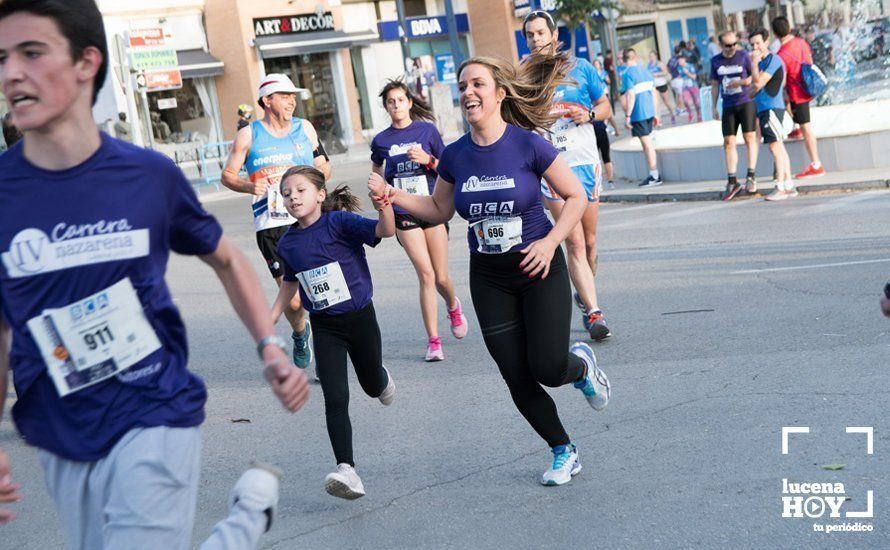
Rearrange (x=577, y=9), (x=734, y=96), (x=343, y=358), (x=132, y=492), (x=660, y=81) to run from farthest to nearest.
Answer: (x=577, y=9) → (x=660, y=81) → (x=734, y=96) → (x=343, y=358) → (x=132, y=492)

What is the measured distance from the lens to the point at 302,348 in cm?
873

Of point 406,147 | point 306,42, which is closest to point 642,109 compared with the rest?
point 406,147

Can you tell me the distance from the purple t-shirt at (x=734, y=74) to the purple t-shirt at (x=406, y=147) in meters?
7.01

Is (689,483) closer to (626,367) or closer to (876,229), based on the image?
(626,367)

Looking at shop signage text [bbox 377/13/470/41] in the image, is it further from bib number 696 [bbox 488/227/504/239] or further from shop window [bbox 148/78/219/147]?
bib number 696 [bbox 488/227/504/239]

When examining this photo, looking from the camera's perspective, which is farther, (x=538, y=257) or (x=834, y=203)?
(x=834, y=203)

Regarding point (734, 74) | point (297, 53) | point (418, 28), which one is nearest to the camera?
point (734, 74)

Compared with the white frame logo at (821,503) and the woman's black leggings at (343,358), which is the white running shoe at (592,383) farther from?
the white frame logo at (821,503)

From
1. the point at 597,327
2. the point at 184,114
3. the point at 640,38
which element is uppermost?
the point at 640,38

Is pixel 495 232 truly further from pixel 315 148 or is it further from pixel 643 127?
pixel 643 127

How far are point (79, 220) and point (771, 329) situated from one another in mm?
5808

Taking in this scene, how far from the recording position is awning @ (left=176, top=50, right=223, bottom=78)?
4519 cm

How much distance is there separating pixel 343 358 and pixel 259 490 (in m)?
2.89

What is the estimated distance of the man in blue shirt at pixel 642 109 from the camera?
18453 mm
